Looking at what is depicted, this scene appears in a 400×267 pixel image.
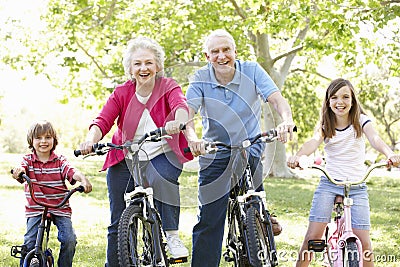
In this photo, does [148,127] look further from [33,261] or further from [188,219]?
[188,219]

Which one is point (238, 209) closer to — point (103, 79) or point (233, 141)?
point (233, 141)

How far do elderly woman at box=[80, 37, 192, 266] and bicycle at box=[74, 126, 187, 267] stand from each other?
22 cm

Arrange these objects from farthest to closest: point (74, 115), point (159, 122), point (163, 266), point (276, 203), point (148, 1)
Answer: point (74, 115) < point (148, 1) < point (276, 203) < point (159, 122) < point (163, 266)

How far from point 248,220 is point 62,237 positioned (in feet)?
4.88

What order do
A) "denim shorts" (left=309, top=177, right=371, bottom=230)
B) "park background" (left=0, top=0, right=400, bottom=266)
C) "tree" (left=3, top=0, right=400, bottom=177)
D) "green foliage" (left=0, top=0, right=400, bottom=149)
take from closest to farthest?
"denim shorts" (left=309, top=177, right=371, bottom=230) → "park background" (left=0, top=0, right=400, bottom=266) → "green foliage" (left=0, top=0, right=400, bottom=149) → "tree" (left=3, top=0, right=400, bottom=177)

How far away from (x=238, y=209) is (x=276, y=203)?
8286 mm

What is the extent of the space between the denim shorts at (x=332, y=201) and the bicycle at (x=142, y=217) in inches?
49.0

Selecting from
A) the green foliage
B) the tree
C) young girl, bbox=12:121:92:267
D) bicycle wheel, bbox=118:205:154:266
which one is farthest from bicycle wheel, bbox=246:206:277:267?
the tree

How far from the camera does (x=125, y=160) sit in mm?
5062

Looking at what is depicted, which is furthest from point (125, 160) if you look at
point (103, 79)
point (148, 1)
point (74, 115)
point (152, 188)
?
point (74, 115)

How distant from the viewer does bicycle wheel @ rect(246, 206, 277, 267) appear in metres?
4.60

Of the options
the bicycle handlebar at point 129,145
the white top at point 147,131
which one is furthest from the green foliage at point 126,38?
the bicycle handlebar at point 129,145

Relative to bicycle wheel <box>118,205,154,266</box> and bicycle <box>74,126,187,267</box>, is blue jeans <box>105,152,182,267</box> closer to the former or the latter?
bicycle <box>74,126,187,267</box>

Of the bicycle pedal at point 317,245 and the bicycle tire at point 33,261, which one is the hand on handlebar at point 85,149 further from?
the bicycle pedal at point 317,245
